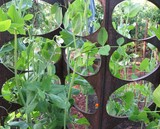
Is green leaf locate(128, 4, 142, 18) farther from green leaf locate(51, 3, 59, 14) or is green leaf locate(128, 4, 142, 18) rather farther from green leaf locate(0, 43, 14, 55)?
green leaf locate(0, 43, 14, 55)

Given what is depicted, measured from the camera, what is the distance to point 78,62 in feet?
1.60

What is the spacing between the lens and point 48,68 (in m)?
0.50

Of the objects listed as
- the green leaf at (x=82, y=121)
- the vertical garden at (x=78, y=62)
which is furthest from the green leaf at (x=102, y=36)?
the green leaf at (x=82, y=121)

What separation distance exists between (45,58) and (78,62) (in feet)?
0.22

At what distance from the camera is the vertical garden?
467mm

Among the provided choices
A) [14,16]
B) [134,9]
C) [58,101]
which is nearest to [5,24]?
[14,16]

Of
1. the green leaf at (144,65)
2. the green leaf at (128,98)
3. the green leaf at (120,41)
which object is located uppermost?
the green leaf at (120,41)

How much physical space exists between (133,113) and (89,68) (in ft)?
0.46

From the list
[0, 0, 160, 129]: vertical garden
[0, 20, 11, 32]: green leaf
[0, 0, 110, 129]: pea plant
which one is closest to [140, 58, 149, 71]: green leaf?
[0, 0, 160, 129]: vertical garden

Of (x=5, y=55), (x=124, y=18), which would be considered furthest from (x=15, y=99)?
(x=124, y=18)

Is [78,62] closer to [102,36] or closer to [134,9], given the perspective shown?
[102,36]

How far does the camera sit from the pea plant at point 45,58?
1.46 ft

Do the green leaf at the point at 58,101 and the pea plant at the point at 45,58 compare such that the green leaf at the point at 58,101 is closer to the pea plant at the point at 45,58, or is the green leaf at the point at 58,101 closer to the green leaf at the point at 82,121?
the pea plant at the point at 45,58

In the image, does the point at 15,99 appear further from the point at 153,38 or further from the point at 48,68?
the point at 153,38
